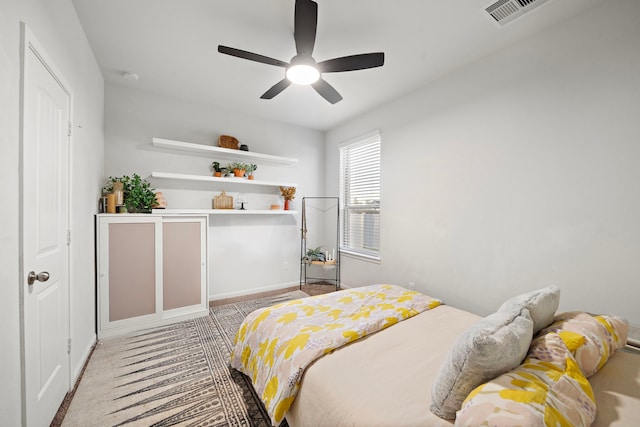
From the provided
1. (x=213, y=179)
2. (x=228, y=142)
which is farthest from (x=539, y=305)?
(x=228, y=142)

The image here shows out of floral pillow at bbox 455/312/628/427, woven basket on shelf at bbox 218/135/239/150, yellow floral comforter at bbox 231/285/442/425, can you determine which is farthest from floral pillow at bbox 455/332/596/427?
woven basket on shelf at bbox 218/135/239/150

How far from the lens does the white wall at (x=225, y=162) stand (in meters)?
3.27

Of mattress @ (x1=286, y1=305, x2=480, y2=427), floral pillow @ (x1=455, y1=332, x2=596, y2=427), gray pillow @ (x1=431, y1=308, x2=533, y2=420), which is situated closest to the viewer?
floral pillow @ (x1=455, y1=332, x2=596, y2=427)

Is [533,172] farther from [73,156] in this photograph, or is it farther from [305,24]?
[73,156]

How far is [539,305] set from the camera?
4.10 feet

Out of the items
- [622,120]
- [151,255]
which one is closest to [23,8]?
[151,255]

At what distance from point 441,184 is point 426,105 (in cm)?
96

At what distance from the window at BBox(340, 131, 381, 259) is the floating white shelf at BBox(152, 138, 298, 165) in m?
0.91

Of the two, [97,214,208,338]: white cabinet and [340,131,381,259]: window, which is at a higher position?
[340,131,381,259]: window

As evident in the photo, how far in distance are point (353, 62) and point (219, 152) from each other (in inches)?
94.4

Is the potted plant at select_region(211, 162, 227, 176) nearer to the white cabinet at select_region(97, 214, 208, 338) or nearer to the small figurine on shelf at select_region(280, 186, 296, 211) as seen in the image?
the white cabinet at select_region(97, 214, 208, 338)

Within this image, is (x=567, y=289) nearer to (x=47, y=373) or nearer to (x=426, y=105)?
(x=426, y=105)

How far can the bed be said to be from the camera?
3.39 feet

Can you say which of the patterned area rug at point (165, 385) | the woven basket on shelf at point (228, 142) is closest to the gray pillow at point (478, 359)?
the patterned area rug at point (165, 385)
